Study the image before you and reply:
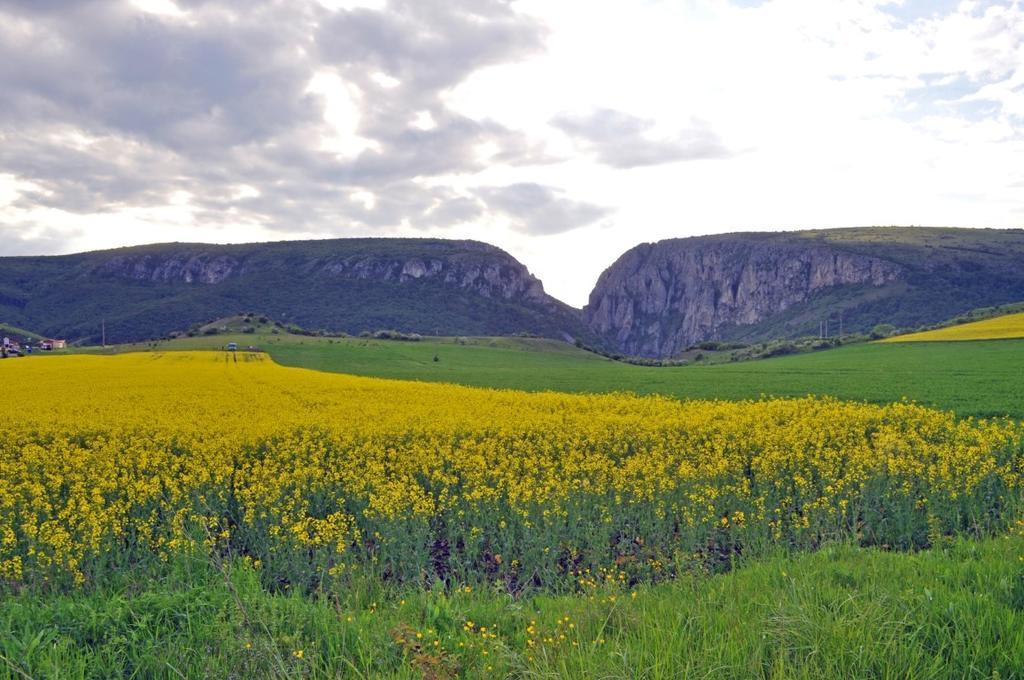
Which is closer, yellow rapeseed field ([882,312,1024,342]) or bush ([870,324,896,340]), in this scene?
yellow rapeseed field ([882,312,1024,342])

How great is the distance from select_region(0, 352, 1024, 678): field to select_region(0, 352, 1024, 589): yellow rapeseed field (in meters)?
0.06

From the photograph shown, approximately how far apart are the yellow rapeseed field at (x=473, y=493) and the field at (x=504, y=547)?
0.06 meters

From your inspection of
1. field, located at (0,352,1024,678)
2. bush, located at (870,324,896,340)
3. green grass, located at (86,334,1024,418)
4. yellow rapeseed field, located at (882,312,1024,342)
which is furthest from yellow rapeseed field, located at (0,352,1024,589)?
bush, located at (870,324,896,340)

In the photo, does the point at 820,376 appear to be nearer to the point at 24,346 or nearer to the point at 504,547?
the point at 504,547

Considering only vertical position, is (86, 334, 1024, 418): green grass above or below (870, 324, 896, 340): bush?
below

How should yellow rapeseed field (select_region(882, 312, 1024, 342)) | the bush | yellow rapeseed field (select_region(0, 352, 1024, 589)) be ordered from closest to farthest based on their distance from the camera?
yellow rapeseed field (select_region(0, 352, 1024, 589)) < yellow rapeseed field (select_region(882, 312, 1024, 342)) < the bush

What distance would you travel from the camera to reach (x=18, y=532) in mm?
7996

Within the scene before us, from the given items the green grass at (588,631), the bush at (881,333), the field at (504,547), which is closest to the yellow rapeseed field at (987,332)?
the bush at (881,333)

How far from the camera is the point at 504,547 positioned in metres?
7.99

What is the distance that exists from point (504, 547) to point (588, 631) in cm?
335

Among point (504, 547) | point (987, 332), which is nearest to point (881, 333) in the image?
point (987, 332)

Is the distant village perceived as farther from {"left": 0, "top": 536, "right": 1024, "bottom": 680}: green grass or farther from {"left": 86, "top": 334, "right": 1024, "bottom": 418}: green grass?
{"left": 0, "top": 536, "right": 1024, "bottom": 680}: green grass

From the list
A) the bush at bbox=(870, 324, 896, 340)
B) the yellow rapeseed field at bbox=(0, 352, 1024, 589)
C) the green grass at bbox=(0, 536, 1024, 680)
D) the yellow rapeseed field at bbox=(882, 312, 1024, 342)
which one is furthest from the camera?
the bush at bbox=(870, 324, 896, 340)

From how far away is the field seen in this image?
4355 millimetres
